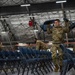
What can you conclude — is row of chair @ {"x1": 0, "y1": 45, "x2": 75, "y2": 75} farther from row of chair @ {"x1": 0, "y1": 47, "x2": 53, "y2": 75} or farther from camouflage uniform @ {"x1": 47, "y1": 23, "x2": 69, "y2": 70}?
camouflage uniform @ {"x1": 47, "y1": 23, "x2": 69, "y2": 70}

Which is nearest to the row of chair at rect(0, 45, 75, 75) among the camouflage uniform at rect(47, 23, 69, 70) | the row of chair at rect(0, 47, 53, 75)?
the row of chair at rect(0, 47, 53, 75)

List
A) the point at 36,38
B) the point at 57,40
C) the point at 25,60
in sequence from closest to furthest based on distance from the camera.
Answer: the point at 25,60 < the point at 57,40 < the point at 36,38

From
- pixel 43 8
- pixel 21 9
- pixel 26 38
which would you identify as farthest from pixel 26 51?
pixel 26 38

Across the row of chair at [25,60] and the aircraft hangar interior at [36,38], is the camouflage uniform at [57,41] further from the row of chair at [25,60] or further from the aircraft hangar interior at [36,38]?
the row of chair at [25,60]

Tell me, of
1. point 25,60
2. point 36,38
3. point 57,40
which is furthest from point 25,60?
point 36,38

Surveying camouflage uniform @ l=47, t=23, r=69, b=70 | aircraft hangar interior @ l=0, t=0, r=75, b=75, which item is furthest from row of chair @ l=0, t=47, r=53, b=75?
camouflage uniform @ l=47, t=23, r=69, b=70

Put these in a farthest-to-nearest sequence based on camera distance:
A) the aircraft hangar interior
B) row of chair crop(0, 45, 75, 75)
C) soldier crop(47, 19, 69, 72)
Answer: soldier crop(47, 19, 69, 72), the aircraft hangar interior, row of chair crop(0, 45, 75, 75)

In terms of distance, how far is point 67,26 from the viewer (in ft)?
24.3

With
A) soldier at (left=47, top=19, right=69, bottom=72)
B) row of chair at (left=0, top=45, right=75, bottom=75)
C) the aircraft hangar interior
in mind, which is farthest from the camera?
soldier at (left=47, top=19, right=69, bottom=72)

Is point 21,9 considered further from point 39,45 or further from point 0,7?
point 39,45

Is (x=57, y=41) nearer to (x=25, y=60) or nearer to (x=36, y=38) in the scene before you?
(x=25, y=60)

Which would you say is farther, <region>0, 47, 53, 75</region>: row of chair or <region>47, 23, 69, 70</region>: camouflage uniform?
<region>47, 23, 69, 70</region>: camouflage uniform

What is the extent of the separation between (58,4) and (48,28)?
27.6ft

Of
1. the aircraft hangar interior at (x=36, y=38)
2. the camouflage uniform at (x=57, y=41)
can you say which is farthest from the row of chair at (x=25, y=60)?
the camouflage uniform at (x=57, y=41)
